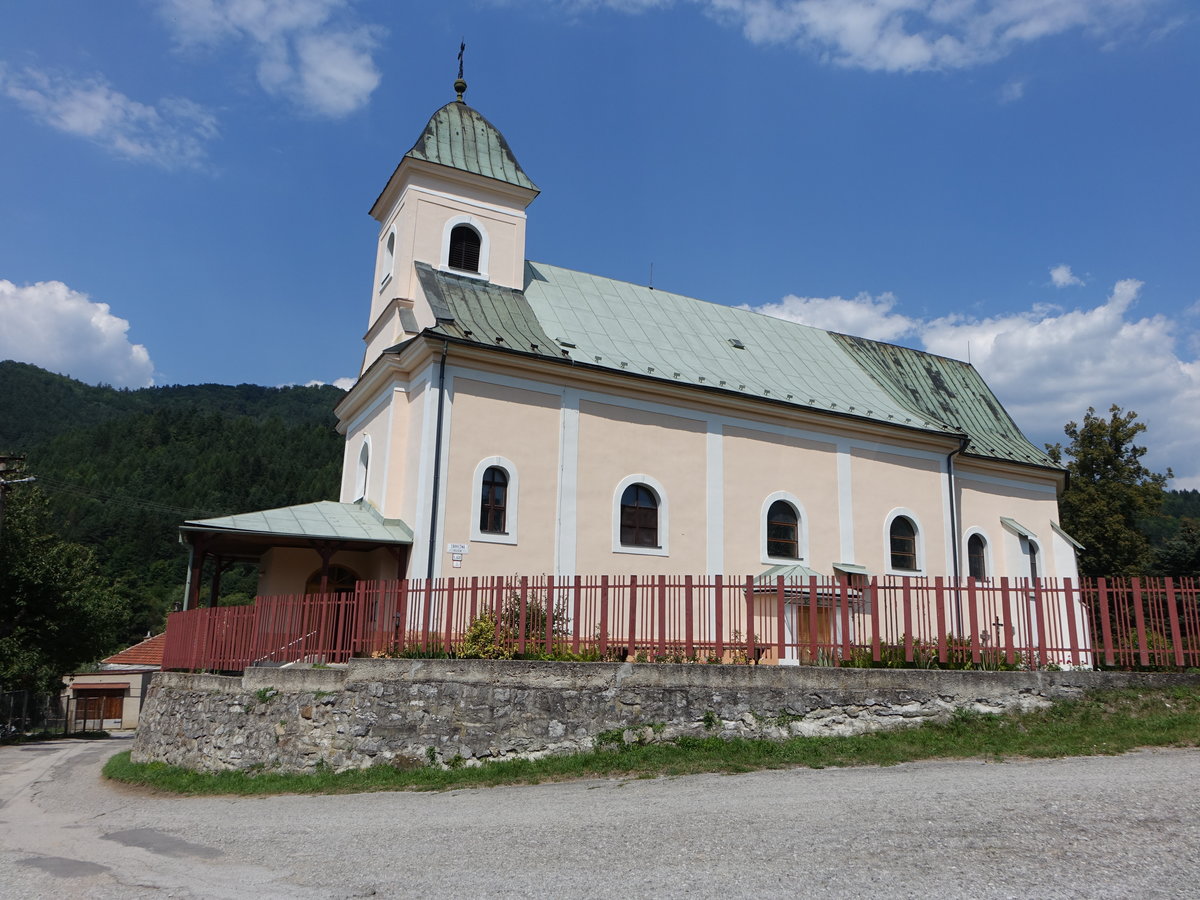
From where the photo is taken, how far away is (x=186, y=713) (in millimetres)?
16125

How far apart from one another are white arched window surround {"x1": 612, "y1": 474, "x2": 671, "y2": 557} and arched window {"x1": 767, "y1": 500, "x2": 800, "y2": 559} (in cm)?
300

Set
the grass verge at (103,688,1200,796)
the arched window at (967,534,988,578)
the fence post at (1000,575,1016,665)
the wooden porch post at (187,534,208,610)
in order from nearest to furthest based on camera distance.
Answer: the grass verge at (103,688,1200,796) < the fence post at (1000,575,1016,665) < the wooden porch post at (187,534,208,610) < the arched window at (967,534,988,578)

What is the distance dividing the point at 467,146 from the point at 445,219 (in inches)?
99.4

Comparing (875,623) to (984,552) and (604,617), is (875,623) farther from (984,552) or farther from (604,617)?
(984,552)

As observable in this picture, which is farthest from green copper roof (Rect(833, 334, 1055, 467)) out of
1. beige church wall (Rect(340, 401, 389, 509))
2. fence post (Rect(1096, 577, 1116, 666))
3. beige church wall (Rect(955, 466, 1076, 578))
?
beige church wall (Rect(340, 401, 389, 509))

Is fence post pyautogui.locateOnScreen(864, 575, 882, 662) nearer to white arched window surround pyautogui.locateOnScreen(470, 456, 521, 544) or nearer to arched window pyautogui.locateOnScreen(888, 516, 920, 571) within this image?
white arched window surround pyautogui.locateOnScreen(470, 456, 521, 544)

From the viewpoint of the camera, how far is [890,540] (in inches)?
969

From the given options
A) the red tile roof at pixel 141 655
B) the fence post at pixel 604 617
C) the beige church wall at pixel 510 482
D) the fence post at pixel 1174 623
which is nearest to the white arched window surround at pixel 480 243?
the beige church wall at pixel 510 482

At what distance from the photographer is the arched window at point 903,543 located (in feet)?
80.9

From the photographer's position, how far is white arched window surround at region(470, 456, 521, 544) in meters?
19.3

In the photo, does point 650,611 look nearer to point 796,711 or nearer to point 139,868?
point 796,711

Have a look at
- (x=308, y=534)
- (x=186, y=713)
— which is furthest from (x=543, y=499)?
(x=186, y=713)

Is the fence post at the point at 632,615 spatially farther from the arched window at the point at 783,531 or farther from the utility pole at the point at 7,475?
the utility pole at the point at 7,475

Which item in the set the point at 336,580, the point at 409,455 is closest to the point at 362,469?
the point at 336,580
